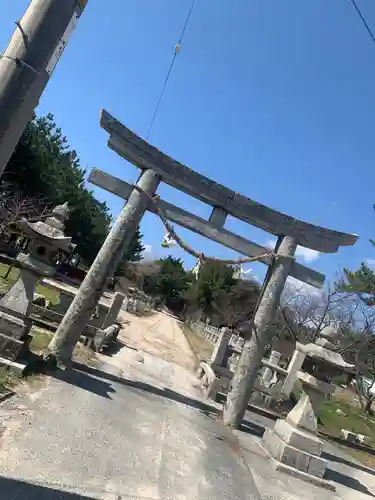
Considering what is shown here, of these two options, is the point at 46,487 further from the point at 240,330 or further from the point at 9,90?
the point at 240,330

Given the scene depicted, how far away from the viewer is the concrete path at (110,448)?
366 cm

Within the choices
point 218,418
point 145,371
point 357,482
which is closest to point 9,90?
point 218,418

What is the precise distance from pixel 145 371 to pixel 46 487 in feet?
27.3

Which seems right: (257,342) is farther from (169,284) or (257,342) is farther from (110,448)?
(169,284)

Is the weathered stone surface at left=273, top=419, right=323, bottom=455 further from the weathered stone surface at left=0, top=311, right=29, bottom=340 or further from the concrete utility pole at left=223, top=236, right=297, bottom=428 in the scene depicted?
the weathered stone surface at left=0, top=311, right=29, bottom=340

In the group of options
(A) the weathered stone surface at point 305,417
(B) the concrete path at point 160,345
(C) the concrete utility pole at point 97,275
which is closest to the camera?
(A) the weathered stone surface at point 305,417

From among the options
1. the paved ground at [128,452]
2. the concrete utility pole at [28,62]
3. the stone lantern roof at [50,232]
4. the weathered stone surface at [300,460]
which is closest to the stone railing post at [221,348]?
A: the paved ground at [128,452]

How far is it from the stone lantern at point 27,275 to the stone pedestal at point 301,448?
4507 millimetres

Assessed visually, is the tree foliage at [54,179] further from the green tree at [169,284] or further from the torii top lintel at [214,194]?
the green tree at [169,284]

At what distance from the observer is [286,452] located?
6711 mm

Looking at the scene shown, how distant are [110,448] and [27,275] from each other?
332 cm

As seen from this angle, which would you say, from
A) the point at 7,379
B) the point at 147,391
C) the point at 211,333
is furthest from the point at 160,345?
the point at 7,379

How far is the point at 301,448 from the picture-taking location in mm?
6797

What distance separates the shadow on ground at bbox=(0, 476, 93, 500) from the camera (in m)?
3.11
